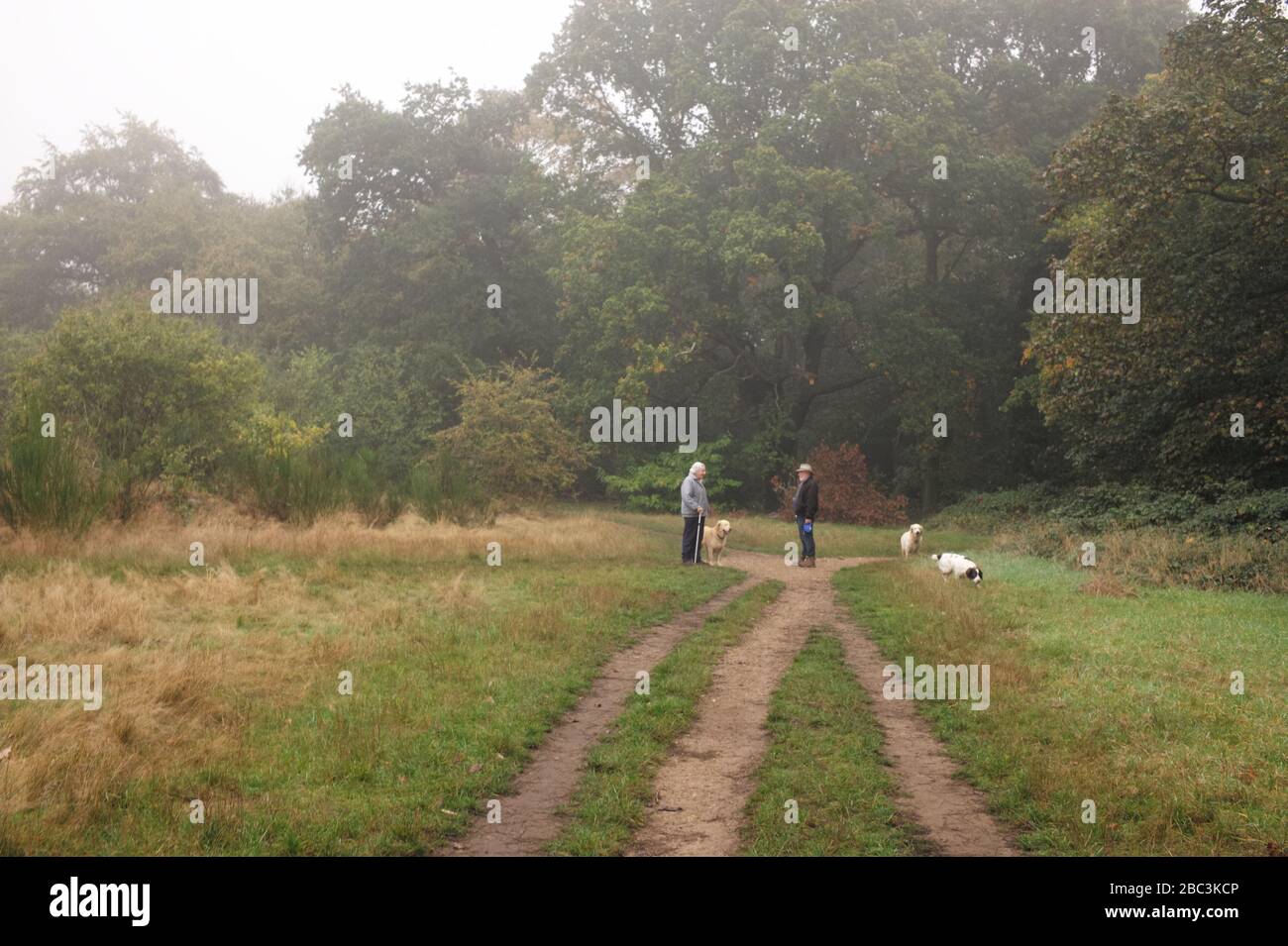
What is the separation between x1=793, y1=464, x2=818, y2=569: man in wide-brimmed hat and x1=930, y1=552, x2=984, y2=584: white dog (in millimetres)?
3316

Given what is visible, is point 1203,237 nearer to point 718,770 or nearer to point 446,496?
point 446,496

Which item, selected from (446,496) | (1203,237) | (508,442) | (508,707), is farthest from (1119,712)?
(508,442)

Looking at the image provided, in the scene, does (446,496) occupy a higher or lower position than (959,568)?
higher

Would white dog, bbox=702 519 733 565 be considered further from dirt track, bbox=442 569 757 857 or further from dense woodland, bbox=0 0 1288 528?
dirt track, bbox=442 569 757 857

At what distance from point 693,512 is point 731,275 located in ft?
52.8

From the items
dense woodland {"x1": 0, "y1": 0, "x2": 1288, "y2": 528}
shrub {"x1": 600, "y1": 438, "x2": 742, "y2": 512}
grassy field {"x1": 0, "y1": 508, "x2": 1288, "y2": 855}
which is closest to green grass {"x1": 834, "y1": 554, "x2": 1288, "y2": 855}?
grassy field {"x1": 0, "y1": 508, "x2": 1288, "y2": 855}

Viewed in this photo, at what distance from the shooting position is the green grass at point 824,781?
606 cm

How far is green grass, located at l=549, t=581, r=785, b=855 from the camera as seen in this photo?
6211mm

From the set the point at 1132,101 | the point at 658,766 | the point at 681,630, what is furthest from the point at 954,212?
the point at 658,766

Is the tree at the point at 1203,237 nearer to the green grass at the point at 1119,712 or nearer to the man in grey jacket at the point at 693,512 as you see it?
the green grass at the point at 1119,712

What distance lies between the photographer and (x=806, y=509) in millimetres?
21812

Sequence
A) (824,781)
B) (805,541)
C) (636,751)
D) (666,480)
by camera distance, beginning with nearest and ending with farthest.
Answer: (824,781)
(636,751)
(805,541)
(666,480)
